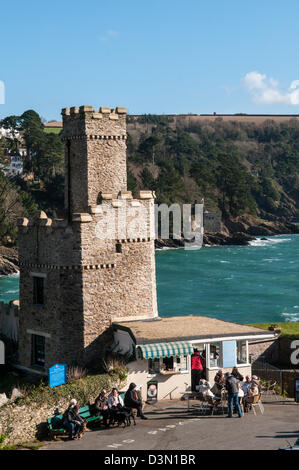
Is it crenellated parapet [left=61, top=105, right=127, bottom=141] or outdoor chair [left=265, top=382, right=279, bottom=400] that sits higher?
crenellated parapet [left=61, top=105, right=127, bottom=141]

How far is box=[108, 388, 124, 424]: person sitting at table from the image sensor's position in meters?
20.2

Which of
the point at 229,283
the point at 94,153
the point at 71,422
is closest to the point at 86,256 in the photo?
the point at 94,153

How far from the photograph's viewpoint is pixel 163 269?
9156 centimetres

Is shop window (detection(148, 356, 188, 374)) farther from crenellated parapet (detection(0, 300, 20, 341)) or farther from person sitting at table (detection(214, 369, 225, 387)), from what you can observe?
crenellated parapet (detection(0, 300, 20, 341))

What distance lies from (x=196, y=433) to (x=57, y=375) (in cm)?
557

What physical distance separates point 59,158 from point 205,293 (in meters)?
55.9

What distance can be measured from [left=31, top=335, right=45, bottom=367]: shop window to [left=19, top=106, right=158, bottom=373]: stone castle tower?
39mm

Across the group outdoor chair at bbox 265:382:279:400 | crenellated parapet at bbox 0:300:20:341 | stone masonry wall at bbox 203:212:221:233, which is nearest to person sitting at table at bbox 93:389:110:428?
outdoor chair at bbox 265:382:279:400

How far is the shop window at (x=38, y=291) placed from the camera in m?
26.9

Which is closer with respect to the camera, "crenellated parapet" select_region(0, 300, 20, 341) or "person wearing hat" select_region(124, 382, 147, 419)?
"person wearing hat" select_region(124, 382, 147, 419)

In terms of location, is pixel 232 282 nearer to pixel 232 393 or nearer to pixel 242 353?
pixel 242 353

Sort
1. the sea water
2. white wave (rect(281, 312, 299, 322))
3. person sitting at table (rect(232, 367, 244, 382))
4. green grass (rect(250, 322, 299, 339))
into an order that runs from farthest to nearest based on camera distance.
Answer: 1. the sea water
2. white wave (rect(281, 312, 299, 322))
3. green grass (rect(250, 322, 299, 339))
4. person sitting at table (rect(232, 367, 244, 382))

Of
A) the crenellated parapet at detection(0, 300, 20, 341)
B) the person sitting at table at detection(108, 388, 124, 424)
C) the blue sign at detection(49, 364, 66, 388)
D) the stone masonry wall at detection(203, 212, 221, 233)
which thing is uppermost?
the stone masonry wall at detection(203, 212, 221, 233)

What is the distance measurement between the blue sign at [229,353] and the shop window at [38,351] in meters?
7.38
